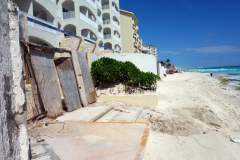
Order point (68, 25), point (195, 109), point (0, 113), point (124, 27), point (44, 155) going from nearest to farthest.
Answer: point (0, 113) < point (44, 155) < point (195, 109) < point (68, 25) < point (124, 27)

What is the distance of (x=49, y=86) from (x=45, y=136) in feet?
6.34

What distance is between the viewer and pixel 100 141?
3.52 metres

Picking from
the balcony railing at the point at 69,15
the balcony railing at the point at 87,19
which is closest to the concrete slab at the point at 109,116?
the balcony railing at the point at 69,15

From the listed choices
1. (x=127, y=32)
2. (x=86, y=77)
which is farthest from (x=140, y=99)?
(x=127, y=32)

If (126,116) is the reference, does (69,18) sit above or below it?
above

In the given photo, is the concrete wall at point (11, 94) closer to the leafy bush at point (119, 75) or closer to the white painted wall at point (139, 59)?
the leafy bush at point (119, 75)

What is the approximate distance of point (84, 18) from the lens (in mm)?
21578

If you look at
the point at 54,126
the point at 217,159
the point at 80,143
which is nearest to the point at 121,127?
the point at 80,143

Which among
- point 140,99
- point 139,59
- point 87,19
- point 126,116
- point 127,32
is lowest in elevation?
point 126,116

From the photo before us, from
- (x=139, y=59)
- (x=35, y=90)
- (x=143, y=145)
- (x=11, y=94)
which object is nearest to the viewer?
(x=11, y=94)

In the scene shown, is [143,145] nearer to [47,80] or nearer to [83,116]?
[83,116]

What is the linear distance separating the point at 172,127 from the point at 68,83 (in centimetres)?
402

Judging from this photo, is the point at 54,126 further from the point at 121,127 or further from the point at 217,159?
the point at 217,159

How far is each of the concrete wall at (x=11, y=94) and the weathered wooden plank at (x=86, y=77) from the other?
4.96 meters
